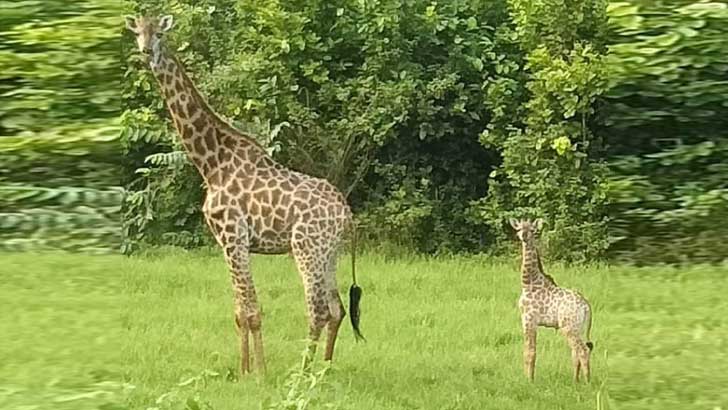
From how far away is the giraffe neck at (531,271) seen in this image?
3.43 meters

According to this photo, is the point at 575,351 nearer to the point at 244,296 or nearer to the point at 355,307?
the point at 355,307

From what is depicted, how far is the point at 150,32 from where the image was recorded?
10.8 ft

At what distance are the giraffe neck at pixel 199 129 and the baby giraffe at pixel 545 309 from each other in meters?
0.66

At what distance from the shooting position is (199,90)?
345cm

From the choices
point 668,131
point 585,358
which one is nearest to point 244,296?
point 585,358

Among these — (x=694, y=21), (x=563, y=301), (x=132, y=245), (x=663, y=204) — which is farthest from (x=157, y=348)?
(x=694, y=21)

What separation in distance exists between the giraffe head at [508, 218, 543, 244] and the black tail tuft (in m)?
0.40

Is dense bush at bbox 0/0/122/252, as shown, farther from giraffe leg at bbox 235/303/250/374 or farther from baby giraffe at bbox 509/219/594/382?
baby giraffe at bbox 509/219/594/382

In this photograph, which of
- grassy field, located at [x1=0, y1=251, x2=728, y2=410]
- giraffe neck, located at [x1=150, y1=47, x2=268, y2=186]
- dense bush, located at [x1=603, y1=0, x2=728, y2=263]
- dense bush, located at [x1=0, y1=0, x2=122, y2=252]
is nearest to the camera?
dense bush, located at [x1=0, y1=0, x2=122, y2=252]

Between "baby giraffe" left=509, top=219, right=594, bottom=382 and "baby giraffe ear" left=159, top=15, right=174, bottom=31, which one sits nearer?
"baby giraffe ear" left=159, top=15, right=174, bottom=31

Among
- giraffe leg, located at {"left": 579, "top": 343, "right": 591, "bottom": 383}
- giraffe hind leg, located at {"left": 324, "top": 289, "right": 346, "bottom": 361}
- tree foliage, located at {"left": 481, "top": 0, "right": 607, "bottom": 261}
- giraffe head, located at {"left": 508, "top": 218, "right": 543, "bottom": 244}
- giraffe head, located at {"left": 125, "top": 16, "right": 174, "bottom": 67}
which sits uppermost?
giraffe head, located at {"left": 125, "top": 16, "right": 174, "bottom": 67}

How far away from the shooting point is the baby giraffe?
342cm

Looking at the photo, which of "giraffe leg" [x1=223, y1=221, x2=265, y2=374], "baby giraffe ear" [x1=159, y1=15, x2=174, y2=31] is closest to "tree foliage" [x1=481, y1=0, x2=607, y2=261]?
"giraffe leg" [x1=223, y1=221, x2=265, y2=374]

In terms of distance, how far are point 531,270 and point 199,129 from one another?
83cm
